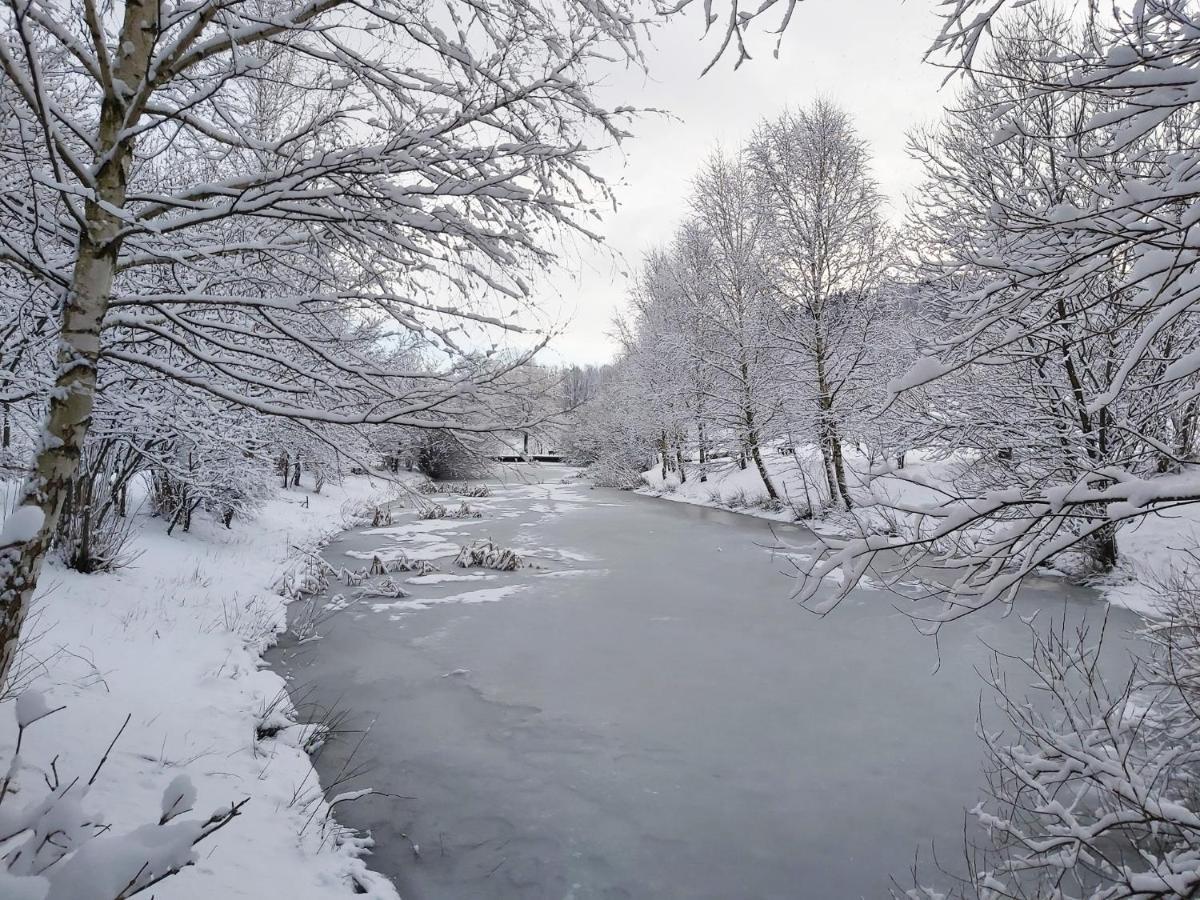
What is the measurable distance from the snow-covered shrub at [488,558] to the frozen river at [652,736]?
1559 millimetres

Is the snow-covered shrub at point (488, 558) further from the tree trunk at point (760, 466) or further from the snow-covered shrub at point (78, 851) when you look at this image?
the snow-covered shrub at point (78, 851)

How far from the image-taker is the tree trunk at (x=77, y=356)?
244cm

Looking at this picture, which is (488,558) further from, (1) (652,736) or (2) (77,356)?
(2) (77,356)

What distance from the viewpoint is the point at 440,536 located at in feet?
47.3

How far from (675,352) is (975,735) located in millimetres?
17195

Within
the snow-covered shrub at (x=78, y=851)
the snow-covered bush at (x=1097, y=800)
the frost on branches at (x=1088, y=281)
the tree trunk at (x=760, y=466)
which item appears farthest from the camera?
the tree trunk at (x=760, y=466)

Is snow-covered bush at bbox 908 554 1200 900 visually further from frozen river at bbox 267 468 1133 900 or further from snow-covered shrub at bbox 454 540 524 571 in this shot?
snow-covered shrub at bbox 454 540 524 571

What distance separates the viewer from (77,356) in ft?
8.29

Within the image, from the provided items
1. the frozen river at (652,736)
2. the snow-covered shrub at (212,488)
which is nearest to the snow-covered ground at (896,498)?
the frozen river at (652,736)

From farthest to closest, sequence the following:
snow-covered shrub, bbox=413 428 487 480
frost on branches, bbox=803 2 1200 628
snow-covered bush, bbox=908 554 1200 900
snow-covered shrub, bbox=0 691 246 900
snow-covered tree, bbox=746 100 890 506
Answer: snow-covered shrub, bbox=413 428 487 480, snow-covered tree, bbox=746 100 890 506, snow-covered bush, bbox=908 554 1200 900, frost on branches, bbox=803 2 1200 628, snow-covered shrub, bbox=0 691 246 900

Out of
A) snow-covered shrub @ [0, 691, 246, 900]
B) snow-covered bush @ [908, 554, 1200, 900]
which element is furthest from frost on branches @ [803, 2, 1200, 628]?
snow-covered shrub @ [0, 691, 246, 900]

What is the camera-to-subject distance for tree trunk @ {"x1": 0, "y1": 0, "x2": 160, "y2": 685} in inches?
96.0

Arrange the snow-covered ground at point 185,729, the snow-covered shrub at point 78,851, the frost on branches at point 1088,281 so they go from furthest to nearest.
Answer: the snow-covered ground at point 185,729 → the frost on branches at point 1088,281 → the snow-covered shrub at point 78,851

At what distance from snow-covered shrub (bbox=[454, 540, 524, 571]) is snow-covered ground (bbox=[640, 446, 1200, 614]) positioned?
5.17 m
